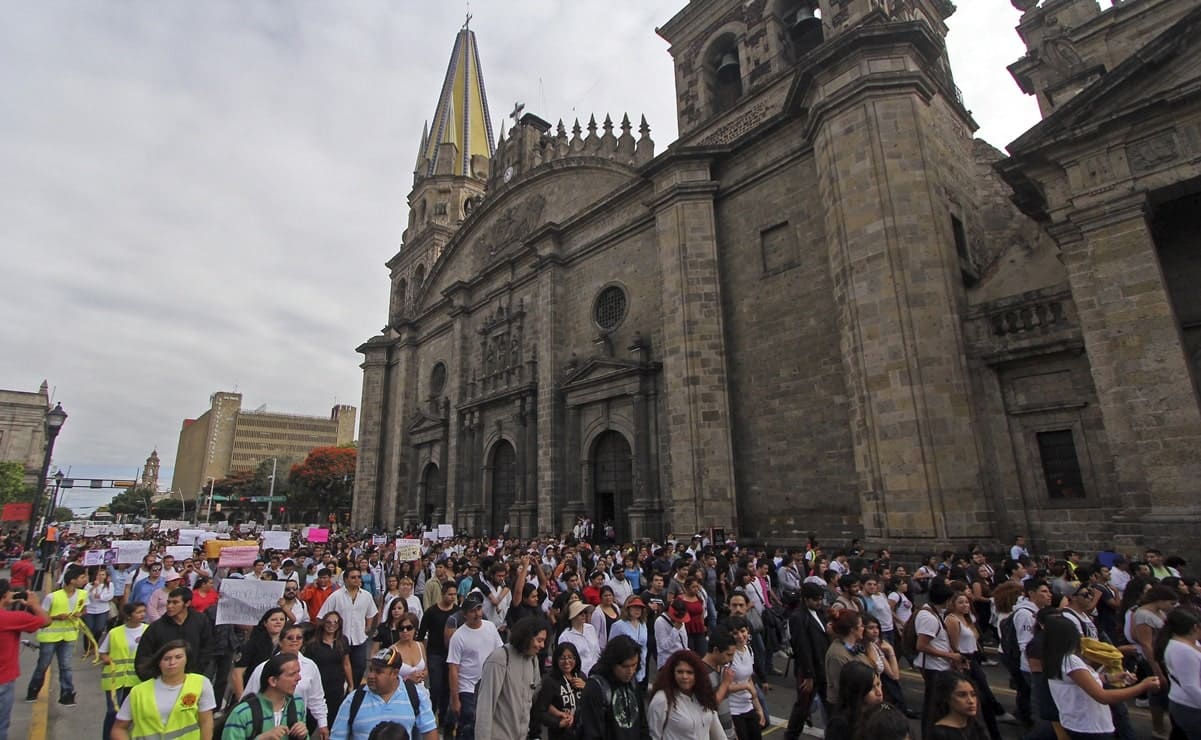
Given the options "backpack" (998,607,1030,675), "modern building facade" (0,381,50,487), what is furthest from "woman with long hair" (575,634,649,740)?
"modern building facade" (0,381,50,487)

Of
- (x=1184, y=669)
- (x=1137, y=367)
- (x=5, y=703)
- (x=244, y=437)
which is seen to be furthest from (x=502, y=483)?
(x=244, y=437)

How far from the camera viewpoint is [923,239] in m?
13.8

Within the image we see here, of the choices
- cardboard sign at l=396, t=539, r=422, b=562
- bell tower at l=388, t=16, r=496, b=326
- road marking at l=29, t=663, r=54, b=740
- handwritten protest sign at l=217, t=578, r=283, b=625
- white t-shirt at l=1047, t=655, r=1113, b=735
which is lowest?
road marking at l=29, t=663, r=54, b=740

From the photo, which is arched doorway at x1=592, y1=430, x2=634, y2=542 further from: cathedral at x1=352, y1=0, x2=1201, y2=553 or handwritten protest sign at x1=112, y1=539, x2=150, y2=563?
A: handwritten protest sign at x1=112, y1=539, x2=150, y2=563

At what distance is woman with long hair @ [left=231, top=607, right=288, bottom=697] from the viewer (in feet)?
18.5

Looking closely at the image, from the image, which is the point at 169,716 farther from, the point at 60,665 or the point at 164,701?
the point at 60,665

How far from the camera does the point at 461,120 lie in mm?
44625

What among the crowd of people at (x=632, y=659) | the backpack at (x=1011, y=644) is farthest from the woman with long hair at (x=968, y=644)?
the backpack at (x=1011, y=644)

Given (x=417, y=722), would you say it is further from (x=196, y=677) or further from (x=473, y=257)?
(x=473, y=257)

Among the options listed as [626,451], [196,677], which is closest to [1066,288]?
[626,451]

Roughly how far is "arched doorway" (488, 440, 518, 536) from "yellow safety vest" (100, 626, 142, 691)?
780 inches

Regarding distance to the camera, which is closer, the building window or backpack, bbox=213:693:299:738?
backpack, bbox=213:693:299:738

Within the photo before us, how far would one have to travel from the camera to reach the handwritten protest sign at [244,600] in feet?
23.7

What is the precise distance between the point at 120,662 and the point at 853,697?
6638mm
